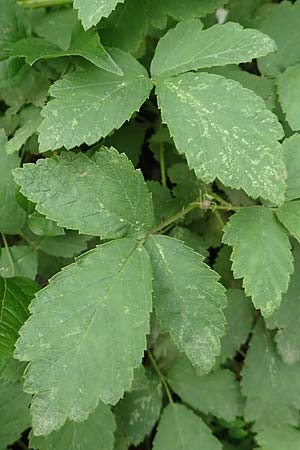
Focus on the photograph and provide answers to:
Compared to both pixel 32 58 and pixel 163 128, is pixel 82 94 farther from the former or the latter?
pixel 163 128

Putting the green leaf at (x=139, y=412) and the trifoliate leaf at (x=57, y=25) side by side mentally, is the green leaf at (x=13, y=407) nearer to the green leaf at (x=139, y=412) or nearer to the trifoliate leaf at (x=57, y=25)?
the green leaf at (x=139, y=412)

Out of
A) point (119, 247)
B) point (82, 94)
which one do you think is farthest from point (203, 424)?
point (82, 94)

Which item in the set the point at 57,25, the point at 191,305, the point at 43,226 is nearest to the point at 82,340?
the point at 191,305

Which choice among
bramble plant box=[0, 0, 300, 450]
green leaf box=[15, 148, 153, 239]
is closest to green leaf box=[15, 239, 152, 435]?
bramble plant box=[0, 0, 300, 450]

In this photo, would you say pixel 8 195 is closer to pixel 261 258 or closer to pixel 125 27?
pixel 125 27

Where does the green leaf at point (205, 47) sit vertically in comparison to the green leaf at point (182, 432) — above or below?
above

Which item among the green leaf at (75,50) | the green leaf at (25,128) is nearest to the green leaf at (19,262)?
the green leaf at (25,128)
